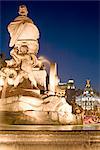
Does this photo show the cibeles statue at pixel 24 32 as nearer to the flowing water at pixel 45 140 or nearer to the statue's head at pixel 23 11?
the statue's head at pixel 23 11

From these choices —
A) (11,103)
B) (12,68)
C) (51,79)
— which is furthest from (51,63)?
(11,103)

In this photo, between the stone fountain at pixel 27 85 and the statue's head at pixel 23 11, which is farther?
the statue's head at pixel 23 11

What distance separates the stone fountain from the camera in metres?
12.5

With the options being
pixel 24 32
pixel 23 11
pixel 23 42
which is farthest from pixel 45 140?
pixel 23 11

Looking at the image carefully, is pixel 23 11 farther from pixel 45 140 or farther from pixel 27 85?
pixel 45 140

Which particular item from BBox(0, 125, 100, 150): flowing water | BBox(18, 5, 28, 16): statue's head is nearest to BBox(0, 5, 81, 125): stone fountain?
BBox(18, 5, 28, 16): statue's head

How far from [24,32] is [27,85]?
254 centimetres

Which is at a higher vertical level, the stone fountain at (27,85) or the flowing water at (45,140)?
the stone fountain at (27,85)

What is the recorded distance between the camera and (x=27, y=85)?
45.2 feet

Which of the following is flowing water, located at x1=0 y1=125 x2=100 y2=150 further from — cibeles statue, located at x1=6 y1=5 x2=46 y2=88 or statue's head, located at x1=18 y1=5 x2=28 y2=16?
statue's head, located at x1=18 y1=5 x2=28 y2=16

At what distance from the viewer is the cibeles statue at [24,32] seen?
49.8ft

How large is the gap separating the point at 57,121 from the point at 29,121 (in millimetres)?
1002

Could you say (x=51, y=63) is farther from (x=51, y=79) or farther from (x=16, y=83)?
(x=16, y=83)

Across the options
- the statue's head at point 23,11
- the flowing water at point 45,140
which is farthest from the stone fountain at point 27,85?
the flowing water at point 45,140
